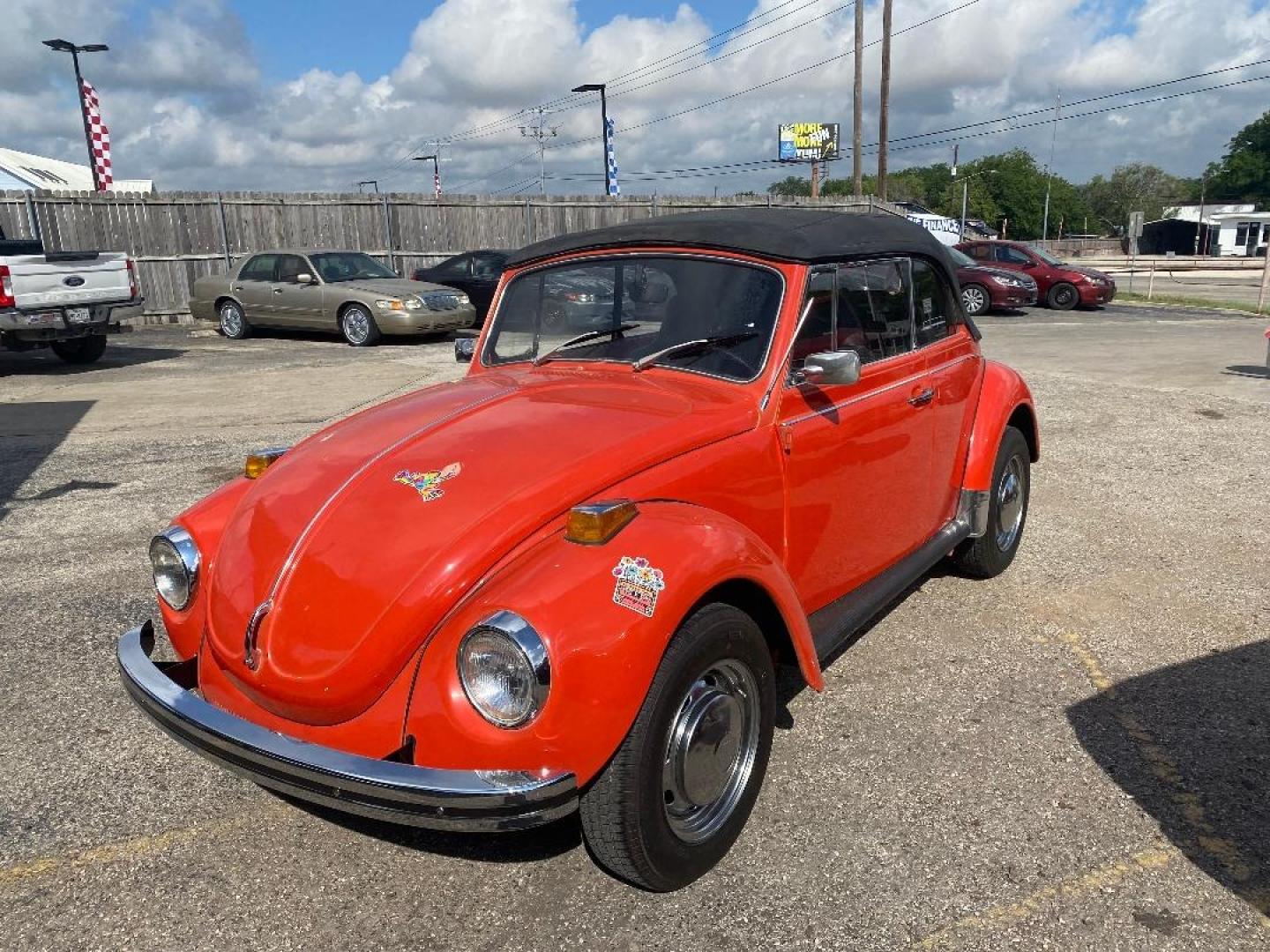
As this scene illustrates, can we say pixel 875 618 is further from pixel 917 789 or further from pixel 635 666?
pixel 635 666

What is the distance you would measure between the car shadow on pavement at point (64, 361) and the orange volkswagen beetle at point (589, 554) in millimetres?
11198

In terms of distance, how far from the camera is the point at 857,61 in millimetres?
29578

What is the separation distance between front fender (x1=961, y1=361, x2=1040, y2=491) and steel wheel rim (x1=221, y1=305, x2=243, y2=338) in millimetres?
14472

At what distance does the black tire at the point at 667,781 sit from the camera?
237 cm

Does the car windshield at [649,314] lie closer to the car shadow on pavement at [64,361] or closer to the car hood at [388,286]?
the car shadow on pavement at [64,361]

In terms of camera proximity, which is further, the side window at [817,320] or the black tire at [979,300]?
the black tire at [979,300]

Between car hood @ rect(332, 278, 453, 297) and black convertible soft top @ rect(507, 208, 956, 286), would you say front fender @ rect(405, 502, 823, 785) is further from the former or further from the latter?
car hood @ rect(332, 278, 453, 297)

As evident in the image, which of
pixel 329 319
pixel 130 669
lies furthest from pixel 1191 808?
pixel 329 319

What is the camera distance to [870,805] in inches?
118

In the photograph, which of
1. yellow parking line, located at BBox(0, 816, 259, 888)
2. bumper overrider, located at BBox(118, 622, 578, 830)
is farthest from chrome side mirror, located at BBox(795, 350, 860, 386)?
yellow parking line, located at BBox(0, 816, 259, 888)

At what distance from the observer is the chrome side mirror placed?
3.05 m

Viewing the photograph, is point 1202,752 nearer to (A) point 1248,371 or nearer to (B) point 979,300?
(A) point 1248,371

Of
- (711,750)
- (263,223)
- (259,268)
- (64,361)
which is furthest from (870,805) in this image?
(263,223)

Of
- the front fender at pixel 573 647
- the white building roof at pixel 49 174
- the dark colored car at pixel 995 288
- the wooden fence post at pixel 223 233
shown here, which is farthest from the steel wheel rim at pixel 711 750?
the white building roof at pixel 49 174
